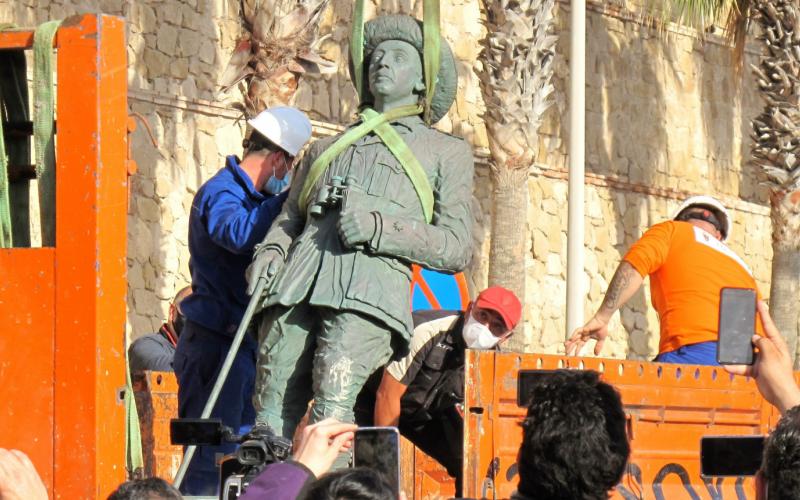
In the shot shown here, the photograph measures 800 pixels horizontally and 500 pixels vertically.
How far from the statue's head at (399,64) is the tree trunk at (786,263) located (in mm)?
11924

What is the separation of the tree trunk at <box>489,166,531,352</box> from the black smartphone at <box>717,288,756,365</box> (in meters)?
10.6

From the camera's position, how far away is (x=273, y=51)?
38.1 feet

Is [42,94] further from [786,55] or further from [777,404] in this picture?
[786,55]

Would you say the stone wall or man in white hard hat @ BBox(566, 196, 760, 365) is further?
the stone wall

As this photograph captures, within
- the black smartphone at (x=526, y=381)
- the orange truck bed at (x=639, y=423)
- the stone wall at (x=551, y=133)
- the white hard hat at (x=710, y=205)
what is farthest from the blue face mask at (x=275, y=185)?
the stone wall at (x=551, y=133)

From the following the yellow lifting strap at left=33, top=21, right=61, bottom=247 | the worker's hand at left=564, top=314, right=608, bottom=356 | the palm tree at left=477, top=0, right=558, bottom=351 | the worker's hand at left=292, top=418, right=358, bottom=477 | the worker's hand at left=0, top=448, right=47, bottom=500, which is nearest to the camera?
the worker's hand at left=0, top=448, right=47, bottom=500

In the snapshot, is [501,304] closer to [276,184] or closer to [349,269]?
[349,269]

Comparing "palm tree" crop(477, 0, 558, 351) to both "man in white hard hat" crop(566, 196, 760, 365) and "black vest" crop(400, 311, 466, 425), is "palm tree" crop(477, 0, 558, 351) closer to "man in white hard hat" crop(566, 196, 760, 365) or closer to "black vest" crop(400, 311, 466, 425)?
"man in white hard hat" crop(566, 196, 760, 365)

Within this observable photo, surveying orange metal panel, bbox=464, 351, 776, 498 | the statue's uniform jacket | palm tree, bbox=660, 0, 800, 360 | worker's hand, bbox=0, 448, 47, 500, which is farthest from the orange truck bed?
palm tree, bbox=660, 0, 800, 360

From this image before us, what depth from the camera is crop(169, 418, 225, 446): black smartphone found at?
16.5ft

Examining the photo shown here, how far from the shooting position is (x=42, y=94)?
566 cm

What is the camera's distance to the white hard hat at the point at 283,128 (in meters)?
7.34

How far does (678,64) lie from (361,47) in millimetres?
17519

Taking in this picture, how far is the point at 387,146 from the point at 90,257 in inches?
58.7
